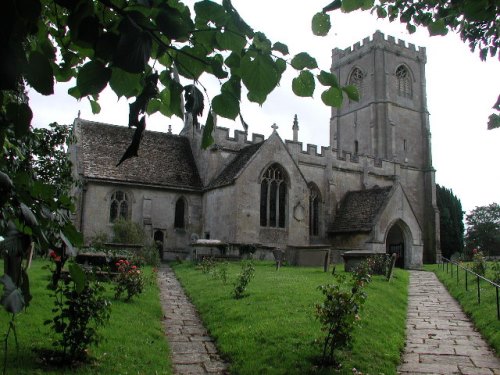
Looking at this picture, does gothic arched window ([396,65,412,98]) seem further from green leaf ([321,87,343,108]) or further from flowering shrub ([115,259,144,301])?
green leaf ([321,87,343,108])

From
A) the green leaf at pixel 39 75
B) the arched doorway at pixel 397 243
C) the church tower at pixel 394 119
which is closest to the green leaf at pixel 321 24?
the green leaf at pixel 39 75

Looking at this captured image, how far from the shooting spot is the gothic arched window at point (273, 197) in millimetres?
27734

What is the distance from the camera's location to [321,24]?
104 inches

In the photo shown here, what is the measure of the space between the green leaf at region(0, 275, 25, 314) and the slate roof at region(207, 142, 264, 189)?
24526 mm

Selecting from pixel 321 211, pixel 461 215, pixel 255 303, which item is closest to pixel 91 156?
pixel 321 211

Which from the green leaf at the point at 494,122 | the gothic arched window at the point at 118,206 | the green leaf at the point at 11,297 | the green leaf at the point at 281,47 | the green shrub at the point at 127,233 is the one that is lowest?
the green leaf at the point at 11,297

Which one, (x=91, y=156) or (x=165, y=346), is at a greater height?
(x=91, y=156)

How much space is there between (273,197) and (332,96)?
25.6 m

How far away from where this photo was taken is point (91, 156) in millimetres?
27406

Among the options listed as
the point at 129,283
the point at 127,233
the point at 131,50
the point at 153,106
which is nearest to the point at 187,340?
the point at 129,283

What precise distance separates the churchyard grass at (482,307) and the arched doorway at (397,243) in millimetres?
11397

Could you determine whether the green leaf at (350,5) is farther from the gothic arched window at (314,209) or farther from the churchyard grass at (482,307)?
the gothic arched window at (314,209)

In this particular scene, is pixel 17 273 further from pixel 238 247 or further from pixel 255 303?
pixel 238 247

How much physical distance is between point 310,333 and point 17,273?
302 inches
